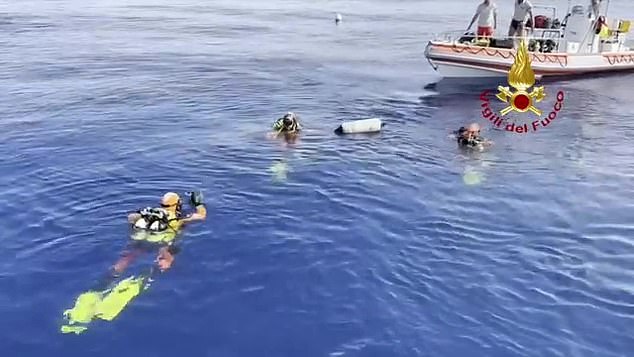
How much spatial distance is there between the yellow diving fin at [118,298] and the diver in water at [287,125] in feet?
38.1

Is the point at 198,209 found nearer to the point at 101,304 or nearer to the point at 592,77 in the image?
the point at 101,304

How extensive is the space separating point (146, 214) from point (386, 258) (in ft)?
20.3

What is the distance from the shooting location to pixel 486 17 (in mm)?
35188

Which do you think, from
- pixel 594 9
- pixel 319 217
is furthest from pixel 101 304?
pixel 594 9

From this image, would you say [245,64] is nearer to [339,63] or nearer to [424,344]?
[339,63]

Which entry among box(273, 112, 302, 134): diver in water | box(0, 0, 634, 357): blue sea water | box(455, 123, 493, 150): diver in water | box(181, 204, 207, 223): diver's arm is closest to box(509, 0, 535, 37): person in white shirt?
box(0, 0, 634, 357): blue sea water

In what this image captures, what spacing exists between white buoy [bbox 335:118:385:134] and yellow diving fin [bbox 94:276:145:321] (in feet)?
43.0

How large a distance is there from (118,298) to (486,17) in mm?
27476

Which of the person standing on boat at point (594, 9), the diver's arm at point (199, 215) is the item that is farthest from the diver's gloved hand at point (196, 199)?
the person standing on boat at point (594, 9)

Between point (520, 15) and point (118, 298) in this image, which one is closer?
point (118, 298)

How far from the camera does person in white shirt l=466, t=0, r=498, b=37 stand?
34594 mm

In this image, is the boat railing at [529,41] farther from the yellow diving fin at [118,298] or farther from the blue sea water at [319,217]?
the yellow diving fin at [118,298]

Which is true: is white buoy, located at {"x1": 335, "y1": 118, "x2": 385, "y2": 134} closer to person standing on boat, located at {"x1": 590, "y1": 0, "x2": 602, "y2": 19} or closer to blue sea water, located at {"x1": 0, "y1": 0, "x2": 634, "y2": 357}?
blue sea water, located at {"x1": 0, "y1": 0, "x2": 634, "y2": 357}

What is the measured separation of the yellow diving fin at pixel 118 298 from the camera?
44.9ft
